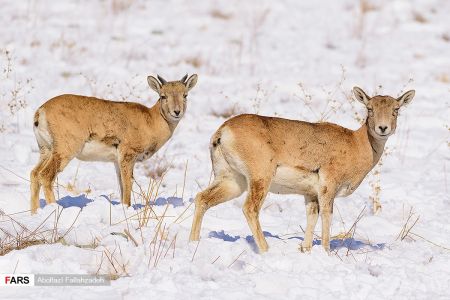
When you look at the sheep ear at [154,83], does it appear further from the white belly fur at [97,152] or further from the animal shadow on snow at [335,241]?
the animal shadow on snow at [335,241]

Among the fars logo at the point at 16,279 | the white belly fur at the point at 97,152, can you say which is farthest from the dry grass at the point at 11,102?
the fars logo at the point at 16,279

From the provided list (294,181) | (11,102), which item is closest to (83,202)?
(294,181)

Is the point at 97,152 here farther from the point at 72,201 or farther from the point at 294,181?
the point at 294,181

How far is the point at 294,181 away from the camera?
8.10 meters

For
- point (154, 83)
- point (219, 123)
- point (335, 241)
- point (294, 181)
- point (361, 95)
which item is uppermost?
point (361, 95)

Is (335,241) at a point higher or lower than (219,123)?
lower

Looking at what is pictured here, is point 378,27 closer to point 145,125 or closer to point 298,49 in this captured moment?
point 298,49

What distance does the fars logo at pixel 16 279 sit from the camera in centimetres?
616

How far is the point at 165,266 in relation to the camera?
6.67 m

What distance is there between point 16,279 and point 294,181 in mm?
3168

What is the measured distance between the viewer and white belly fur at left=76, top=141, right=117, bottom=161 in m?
9.54

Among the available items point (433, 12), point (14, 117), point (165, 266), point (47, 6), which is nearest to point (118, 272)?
point (165, 266)

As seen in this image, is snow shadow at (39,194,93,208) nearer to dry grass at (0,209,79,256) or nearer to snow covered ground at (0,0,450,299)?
snow covered ground at (0,0,450,299)

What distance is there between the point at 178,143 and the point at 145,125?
2.89 metres
